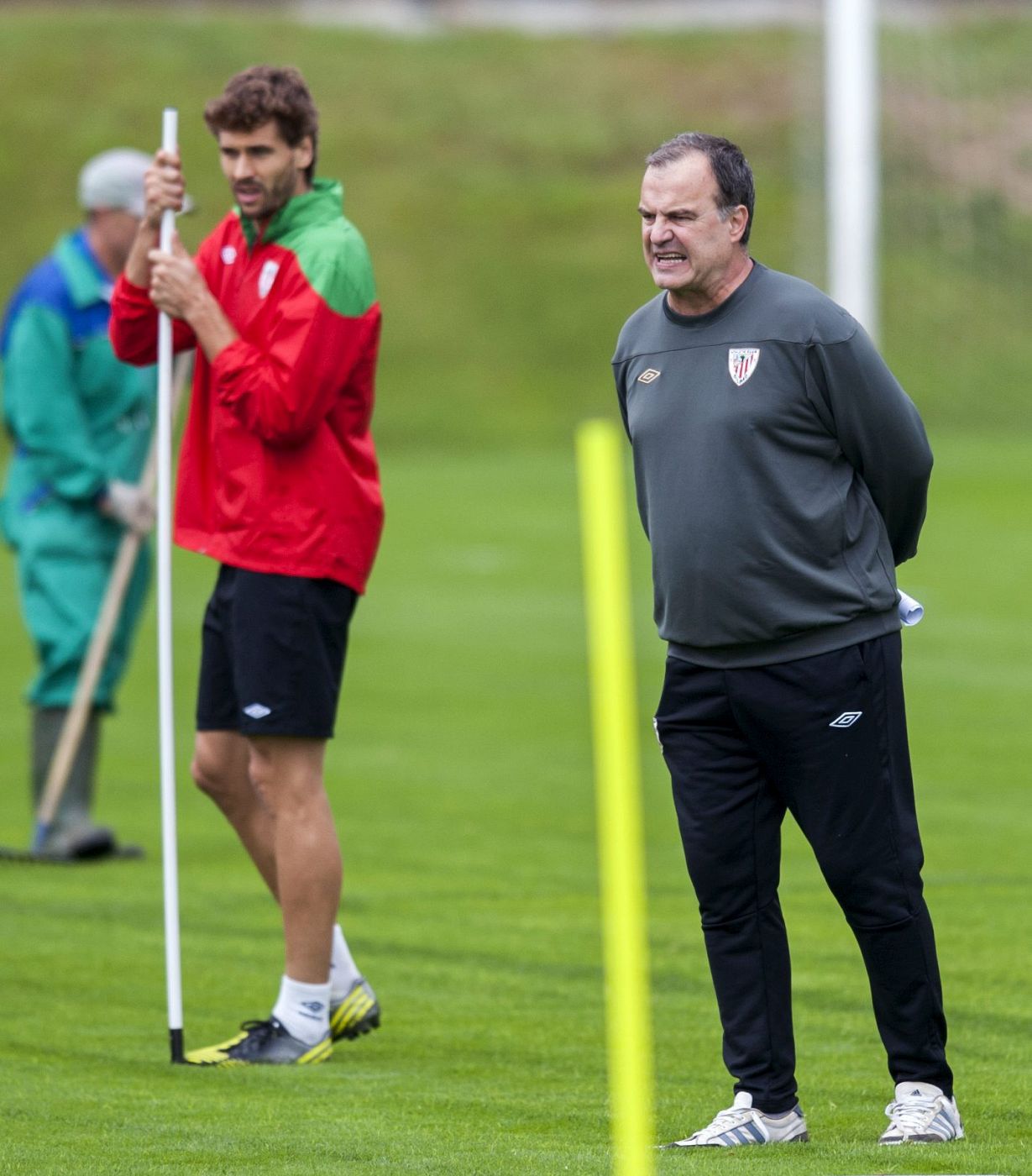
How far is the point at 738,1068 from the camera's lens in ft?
17.0

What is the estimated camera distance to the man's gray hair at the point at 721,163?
5.02 metres

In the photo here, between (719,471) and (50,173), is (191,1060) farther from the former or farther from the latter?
(50,173)

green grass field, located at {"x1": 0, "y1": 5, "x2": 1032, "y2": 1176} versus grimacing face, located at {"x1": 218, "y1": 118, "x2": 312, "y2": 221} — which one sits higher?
grimacing face, located at {"x1": 218, "y1": 118, "x2": 312, "y2": 221}

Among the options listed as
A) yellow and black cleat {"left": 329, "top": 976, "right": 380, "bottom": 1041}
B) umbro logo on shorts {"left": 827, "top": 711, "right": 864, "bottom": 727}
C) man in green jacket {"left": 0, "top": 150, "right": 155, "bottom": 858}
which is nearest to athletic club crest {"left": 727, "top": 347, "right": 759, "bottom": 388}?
umbro logo on shorts {"left": 827, "top": 711, "right": 864, "bottom": 727}

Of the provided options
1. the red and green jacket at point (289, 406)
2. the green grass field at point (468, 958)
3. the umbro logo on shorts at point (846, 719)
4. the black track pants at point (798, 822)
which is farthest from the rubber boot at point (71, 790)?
the umbro logo on shorts at point (846, 719)

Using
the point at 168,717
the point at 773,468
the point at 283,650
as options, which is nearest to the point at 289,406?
A: the point at 283,650

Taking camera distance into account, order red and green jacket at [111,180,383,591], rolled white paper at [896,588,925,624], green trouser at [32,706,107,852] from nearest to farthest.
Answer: rolled white paper at [896,588,925,624]
red and green jacket at [111,180,383,591]
green trouser at [32,706,107,852]

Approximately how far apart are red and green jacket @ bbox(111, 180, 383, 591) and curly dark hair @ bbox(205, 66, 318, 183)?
0.59 ft

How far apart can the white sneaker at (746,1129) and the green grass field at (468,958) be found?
0.07 m

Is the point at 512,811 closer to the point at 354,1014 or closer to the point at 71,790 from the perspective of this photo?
the point at 71,790

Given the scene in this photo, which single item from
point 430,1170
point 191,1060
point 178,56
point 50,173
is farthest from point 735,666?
point 178,56

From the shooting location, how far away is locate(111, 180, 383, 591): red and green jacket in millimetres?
5926

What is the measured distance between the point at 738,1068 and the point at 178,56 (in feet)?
147

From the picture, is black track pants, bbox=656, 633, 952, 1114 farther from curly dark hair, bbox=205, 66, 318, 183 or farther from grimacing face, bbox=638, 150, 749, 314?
curly dark hair, bbox=205, 66, 318, 183
